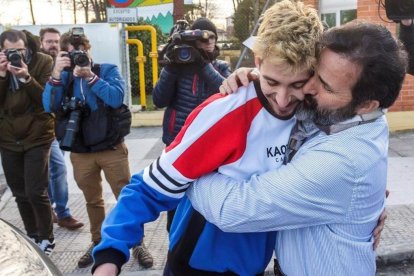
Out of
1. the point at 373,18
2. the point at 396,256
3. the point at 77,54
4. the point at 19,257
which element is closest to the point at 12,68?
the point at 77,54

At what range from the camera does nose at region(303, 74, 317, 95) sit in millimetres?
1554

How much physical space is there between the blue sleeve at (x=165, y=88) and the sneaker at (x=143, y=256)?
114 cm

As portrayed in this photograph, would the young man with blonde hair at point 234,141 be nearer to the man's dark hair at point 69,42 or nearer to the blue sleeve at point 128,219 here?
the blue sleeve at point 128,219

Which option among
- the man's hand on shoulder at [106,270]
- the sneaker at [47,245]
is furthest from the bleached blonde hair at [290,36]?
the sneaker at [47,245]

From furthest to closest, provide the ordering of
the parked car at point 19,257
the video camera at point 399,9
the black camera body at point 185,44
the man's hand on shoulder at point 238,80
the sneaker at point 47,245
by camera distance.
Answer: the sneaker at point 47,245 < the video camera at point 399,9 < the black camera body at point 185,44 < the parked car at point 19,257 < the man's hand on shoulder at point 238,80

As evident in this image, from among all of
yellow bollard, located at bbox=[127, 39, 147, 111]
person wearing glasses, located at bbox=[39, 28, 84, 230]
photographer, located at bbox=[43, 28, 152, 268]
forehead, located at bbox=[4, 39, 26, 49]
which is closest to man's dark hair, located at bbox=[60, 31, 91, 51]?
photographer, located at bbox=[43, 28, 152, 268]

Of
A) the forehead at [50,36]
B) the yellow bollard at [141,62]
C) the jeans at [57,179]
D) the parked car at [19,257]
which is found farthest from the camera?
the yellow bollard at [141,62]

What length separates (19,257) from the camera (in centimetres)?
188

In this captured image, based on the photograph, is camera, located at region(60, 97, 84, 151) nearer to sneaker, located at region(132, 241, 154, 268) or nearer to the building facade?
sneaker, located at region(132, 241, 154, 268)

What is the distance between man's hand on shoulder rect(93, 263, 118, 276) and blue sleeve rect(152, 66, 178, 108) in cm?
238

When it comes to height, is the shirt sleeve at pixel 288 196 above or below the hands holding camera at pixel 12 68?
below

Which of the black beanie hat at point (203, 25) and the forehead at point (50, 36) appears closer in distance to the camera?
the black beanie hat at point (203, 25)

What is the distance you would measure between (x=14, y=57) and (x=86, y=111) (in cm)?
72

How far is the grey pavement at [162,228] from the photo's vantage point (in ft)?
13.1
